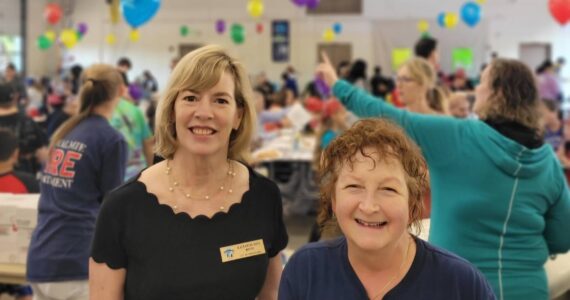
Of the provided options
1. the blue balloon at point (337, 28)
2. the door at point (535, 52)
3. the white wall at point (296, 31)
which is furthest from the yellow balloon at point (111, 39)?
the door at point (535, 52)

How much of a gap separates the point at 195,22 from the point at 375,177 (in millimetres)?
16000

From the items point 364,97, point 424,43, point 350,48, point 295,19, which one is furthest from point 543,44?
point 364,97

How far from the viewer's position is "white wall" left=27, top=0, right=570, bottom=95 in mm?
15008

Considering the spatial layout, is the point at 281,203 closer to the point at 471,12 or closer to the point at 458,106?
the point at 458,106

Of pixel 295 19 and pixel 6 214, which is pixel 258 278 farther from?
pixel 295 19

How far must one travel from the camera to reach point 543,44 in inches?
587

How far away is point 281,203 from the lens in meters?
1.73

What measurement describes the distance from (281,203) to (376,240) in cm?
59

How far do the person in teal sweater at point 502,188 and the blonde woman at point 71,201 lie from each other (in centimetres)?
123

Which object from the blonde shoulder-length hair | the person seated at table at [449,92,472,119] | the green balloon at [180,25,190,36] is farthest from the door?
the blonde shoulder-length hair

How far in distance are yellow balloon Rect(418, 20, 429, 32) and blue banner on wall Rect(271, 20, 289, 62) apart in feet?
11.1

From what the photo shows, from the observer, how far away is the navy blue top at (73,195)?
2506 millimetres

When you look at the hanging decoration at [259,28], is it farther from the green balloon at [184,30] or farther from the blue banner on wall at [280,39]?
the green balloon at [184,30]

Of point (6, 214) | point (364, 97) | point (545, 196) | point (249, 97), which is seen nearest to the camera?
point (249, 97)
